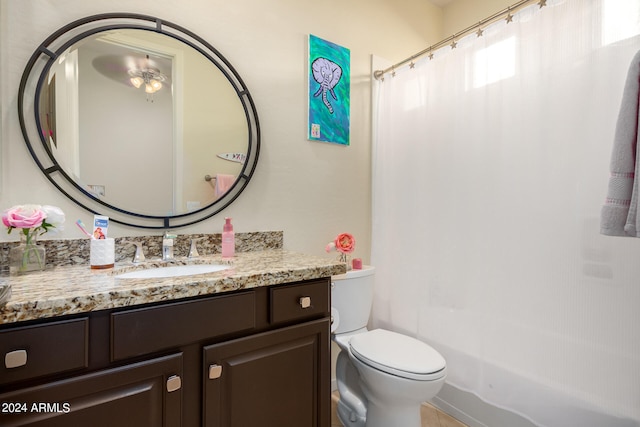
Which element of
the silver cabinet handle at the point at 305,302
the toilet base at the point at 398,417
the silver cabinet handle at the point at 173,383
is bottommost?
the toilet base at the point at 398,417

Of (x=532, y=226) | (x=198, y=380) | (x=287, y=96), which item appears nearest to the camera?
(x=198, y=380)

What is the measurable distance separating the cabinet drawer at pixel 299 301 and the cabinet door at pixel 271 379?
0.04m

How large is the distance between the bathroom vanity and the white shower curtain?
83cm

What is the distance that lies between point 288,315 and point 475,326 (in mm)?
1029

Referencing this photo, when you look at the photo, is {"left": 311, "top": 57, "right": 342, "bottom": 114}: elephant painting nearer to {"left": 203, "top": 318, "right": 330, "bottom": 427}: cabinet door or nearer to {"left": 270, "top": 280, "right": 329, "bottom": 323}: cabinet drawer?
{"left": 270, "top": 280, "right": 329, "bottom": 323}: cabinet drawer

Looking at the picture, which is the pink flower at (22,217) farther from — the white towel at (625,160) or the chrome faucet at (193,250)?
the white towel at (625,160)

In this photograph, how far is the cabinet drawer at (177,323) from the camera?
0.79 meters

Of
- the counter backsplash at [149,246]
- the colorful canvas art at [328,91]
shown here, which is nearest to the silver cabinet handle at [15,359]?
the counter backsplash at [149,246]

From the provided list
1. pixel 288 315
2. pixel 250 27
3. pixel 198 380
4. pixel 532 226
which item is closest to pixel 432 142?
pixel 532 226

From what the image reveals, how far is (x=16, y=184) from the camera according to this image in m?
1.12

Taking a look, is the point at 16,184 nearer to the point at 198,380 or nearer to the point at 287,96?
the point at 198,380

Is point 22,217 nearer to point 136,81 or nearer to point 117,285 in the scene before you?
point 117,285

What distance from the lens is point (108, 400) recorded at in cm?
77

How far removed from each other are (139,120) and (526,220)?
1.71 m
